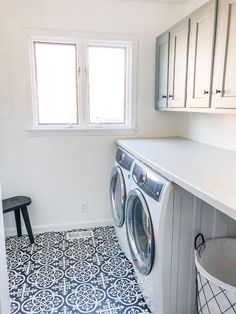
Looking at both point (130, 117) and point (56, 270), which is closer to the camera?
point (56, 270)

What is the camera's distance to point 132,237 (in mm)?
1926

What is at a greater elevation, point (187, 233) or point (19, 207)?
point (187, 233)

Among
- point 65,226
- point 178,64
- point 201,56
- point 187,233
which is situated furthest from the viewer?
point 65,226

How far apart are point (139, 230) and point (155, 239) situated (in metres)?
0.48

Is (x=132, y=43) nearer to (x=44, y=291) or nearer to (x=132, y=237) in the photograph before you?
(x=132, y=237)

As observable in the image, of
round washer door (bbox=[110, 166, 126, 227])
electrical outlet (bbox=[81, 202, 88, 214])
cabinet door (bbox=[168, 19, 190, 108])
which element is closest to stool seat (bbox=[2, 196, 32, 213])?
electrical outlet (bbox=[81, 202, 88, 214])

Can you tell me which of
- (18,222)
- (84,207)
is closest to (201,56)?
(84,207)

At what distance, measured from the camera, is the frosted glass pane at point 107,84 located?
2.57m

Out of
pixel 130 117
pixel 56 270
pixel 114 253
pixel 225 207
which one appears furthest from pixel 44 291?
pixel 130 117

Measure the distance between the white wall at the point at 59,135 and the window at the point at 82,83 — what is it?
116mm

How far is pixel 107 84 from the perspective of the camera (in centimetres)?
265

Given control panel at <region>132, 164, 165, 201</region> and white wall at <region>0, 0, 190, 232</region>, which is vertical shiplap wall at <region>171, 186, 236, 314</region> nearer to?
control panel at <region>132, 164, 165, 201</region>

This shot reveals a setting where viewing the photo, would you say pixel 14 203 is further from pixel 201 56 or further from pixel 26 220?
pixel 201 56

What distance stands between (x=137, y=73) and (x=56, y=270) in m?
2.03
